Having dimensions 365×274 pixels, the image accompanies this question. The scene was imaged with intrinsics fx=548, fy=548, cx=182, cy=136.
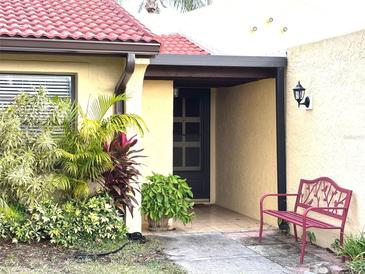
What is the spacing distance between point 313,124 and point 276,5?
361 centimetres

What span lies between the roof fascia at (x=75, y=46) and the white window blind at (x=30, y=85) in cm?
57

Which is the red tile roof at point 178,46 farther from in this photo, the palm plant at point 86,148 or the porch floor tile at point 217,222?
the porch floor tile at point 217,222

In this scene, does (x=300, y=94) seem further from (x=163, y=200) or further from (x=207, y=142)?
(x=207, y=142)

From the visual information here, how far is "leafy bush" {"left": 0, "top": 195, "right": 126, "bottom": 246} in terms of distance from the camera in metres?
7.31

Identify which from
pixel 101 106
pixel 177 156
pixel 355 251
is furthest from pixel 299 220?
pixel 177 156

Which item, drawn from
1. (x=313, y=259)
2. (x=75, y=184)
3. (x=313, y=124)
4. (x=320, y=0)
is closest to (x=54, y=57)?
(x=75, y=184)

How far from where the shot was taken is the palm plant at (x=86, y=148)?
755 cm

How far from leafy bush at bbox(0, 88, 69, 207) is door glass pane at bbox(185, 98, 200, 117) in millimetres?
4629

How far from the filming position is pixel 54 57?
800cm

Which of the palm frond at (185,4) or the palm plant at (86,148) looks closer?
the palm plant at (86,148)

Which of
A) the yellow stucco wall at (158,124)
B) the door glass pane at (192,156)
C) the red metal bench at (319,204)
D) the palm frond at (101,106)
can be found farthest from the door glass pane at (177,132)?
the red metal bench at (319,204)

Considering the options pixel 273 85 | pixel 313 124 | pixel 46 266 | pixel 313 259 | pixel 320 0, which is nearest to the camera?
pixel 46 266

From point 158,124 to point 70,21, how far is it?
2319 millimetres

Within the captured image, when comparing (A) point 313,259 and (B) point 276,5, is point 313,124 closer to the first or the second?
(A) point 313,259
